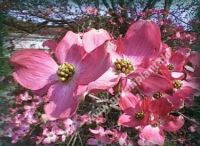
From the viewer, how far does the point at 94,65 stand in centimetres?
37

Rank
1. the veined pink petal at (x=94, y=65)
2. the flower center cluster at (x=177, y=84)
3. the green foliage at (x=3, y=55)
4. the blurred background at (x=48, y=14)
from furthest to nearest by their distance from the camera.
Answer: the blurred background at (x=48, y=14) → the green foliage at (x=3, y=55) → the flower center cluster at (x=177, y=84) → the veined pink petal at (x=94, y=65)

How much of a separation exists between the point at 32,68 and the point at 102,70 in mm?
84

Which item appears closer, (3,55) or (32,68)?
(32,68)

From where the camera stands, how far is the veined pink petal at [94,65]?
1.19 ft

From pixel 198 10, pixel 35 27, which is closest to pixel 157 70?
pixel 198 10

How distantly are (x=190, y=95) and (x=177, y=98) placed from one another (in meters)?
0.04

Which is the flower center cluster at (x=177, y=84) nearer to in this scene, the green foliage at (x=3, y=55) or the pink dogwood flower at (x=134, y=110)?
the pink dogwood flower at (x=134, y=110)

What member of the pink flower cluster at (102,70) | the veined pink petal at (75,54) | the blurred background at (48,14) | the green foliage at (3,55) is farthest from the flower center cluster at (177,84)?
the blurred background at (48,14)

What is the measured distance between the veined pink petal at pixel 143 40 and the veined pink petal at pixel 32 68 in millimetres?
78

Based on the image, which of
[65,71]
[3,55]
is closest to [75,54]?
[65,71]

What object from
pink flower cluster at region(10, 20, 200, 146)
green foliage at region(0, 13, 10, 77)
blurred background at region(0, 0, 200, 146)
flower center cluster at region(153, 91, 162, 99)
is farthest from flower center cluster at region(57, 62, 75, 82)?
blurred background at region(0, 0, 200, 146)

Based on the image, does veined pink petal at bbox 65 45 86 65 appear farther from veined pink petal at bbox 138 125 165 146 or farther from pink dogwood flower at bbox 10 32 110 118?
veined pink petal at bbox 138 125 165 146

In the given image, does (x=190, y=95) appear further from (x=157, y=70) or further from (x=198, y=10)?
(x=198, y=10)

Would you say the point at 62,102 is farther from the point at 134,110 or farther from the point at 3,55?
the point at 3,55
